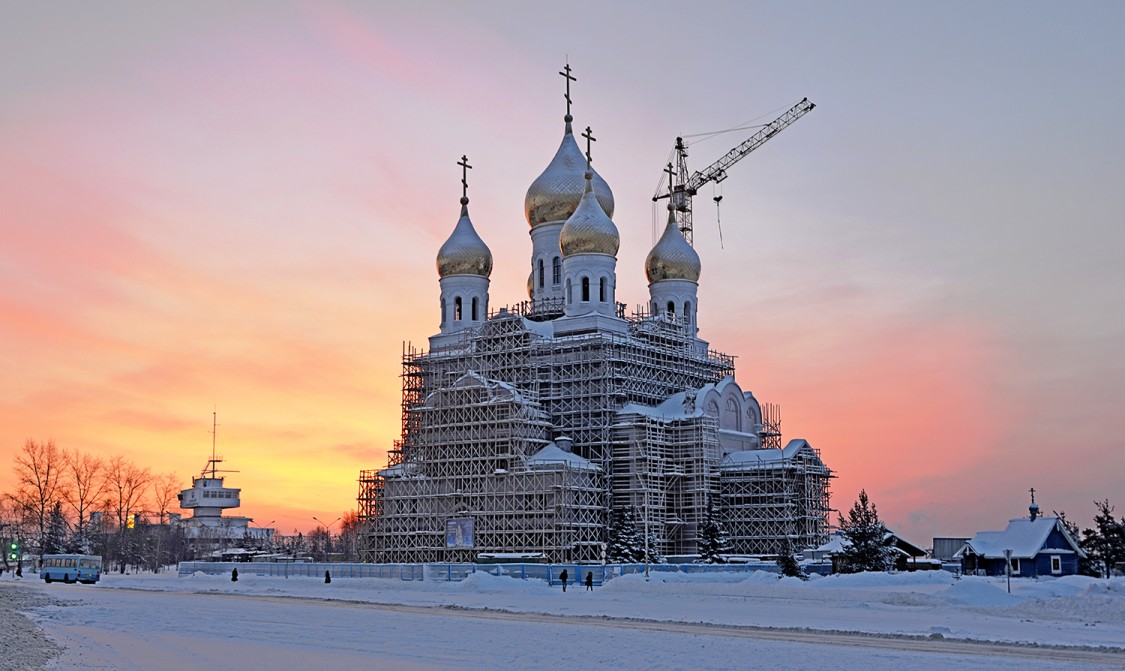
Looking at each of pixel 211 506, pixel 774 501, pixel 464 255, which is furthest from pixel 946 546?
pixel 211 506

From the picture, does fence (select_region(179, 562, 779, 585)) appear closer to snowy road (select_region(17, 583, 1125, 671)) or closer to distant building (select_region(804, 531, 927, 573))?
distant building (select_region(804, 531, 927, 573))

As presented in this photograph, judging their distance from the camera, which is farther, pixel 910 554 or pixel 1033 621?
pixel 910 554

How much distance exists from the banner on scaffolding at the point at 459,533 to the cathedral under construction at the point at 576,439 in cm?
5

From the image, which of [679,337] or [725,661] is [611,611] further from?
[679,337]

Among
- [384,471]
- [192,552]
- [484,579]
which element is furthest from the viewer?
[192,552]

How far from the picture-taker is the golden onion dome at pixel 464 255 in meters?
66.6

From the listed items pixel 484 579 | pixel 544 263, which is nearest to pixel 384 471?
pixel 544 263

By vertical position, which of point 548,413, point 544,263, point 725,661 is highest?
point 544,263

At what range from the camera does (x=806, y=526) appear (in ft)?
186

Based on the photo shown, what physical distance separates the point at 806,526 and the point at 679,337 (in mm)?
12509

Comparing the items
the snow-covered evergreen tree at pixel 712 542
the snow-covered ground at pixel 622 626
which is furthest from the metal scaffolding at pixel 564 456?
the snow-covered ground at pixel 622 626

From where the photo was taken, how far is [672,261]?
67.4m

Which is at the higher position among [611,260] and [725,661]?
[611,260]

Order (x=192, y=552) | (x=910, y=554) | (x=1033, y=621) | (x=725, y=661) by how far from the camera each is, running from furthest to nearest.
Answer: (x=192, y=552) < (x=910, y=554) < (x=1033, y=621) < (x=725, y=661)
